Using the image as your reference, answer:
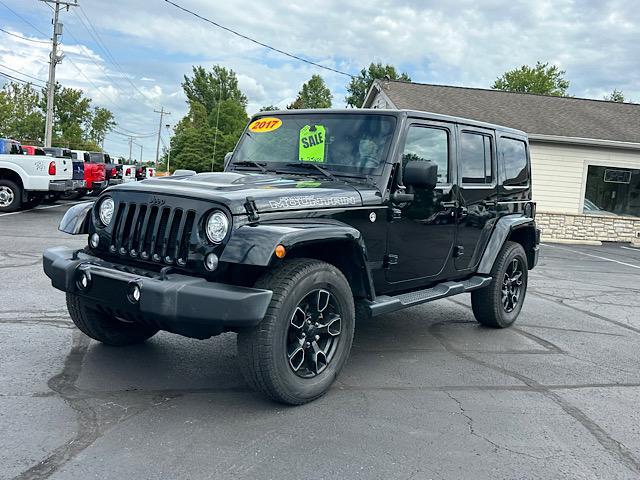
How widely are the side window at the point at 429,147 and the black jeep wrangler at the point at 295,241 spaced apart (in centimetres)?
2

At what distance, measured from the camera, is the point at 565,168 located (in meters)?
19.1

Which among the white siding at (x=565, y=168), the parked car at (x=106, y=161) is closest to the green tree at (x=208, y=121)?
the parked car at (x=106, y=161)

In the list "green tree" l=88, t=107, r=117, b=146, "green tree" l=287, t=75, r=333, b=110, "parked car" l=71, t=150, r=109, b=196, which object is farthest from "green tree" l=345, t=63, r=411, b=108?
"parked car" l=71, t=150, r=109, b=196

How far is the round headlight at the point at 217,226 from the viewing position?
3.45 m

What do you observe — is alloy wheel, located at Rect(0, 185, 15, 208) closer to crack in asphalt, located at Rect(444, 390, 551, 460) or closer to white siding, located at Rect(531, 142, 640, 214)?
crack in asphalt, located at Rect(444, 390, 551, 460)

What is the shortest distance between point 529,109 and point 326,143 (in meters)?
18.4

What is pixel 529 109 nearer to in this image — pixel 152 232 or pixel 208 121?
pixel 152 232

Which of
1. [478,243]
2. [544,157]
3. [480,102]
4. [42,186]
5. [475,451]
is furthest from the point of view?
[480,102]

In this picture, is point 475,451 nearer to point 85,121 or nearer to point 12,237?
point 12,237

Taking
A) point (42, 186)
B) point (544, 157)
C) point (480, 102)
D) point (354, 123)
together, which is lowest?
point (42, 186)

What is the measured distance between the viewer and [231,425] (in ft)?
11.3

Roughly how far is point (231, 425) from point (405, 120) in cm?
261

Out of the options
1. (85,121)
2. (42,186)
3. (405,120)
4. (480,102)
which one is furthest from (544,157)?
(85,121)

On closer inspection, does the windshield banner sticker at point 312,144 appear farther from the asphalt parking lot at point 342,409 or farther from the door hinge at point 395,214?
the asphalt parking lot at point 342,409
